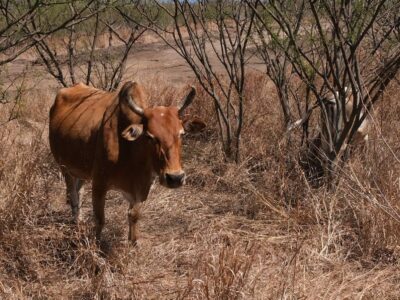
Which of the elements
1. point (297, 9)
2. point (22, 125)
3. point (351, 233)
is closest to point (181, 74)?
point (22, 125)

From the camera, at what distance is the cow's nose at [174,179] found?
13.1 ft

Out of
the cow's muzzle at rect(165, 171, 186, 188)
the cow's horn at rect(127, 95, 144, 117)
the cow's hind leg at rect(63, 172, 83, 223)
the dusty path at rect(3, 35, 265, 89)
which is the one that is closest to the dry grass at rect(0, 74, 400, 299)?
the cow's hind leg at rect(63, 172, 83, 223)

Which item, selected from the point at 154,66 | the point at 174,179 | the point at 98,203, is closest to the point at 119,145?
the point at 98,203

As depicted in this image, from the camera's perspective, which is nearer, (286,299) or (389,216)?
(286,299)

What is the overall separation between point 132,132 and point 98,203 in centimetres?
77

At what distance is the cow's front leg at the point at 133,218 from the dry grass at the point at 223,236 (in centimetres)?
9

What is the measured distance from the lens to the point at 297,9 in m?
6.46

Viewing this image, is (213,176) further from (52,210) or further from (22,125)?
(22,125)

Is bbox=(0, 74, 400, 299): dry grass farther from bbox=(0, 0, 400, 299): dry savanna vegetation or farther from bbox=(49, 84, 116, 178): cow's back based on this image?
bbox=(49, 84, 116, 178): cow's back

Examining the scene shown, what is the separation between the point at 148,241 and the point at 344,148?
77.8 inches

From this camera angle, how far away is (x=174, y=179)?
4.00 meters

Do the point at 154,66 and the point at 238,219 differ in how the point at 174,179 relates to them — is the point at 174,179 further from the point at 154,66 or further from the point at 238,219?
the point at 154,66

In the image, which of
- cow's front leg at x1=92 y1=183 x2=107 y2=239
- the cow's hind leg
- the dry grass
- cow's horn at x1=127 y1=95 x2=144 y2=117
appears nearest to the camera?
the dry grass

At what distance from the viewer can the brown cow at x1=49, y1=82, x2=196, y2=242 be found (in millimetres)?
4148
